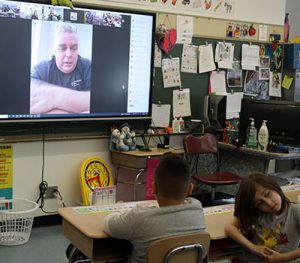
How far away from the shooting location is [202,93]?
204 inches

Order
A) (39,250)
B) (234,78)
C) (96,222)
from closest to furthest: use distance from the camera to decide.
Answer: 1. (96,222)
2. (39,250)
3. (234,78)

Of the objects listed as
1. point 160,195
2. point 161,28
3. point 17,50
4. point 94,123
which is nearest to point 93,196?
point 94,123

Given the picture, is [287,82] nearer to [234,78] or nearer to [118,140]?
[234,78]

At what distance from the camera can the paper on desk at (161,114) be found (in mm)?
4828

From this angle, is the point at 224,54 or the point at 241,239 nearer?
the point at 241,239

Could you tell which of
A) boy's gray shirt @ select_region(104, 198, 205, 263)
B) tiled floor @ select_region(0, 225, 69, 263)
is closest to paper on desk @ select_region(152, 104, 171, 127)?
tiled floor @ select_region(0, 225, 69, 263)

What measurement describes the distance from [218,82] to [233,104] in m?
0.34

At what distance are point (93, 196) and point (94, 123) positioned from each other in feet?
2.34

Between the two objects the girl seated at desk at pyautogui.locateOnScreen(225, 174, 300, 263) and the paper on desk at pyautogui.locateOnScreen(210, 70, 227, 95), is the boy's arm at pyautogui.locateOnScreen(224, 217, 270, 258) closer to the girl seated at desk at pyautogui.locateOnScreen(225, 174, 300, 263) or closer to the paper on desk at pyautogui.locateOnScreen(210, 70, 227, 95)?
the girl seated at desk at pyautogui.locateOnScreen(225, 174, 300, 263)

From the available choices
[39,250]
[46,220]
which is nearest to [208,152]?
[46,220]

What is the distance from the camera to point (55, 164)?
4.32 meters

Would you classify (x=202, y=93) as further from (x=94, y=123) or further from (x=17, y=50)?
(x=17, y=50)

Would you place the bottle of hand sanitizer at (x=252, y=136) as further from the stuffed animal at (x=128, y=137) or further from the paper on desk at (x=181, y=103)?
the stuffed animal at (x=128, y=137)

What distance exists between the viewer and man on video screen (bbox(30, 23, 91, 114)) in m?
4.04
